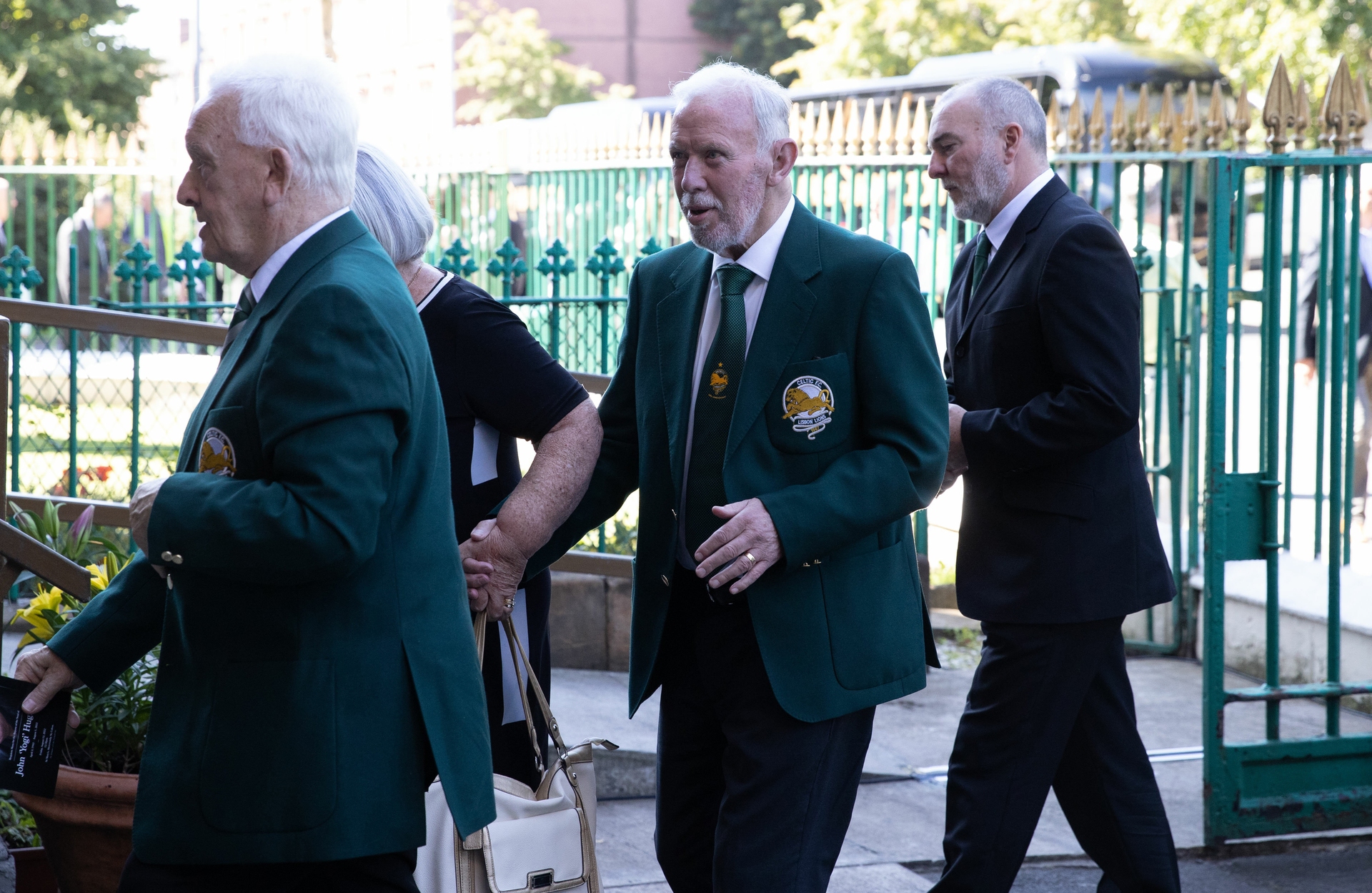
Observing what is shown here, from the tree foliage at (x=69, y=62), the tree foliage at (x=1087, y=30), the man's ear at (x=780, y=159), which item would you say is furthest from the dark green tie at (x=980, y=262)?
the tree foliage at (x=69, y=62)

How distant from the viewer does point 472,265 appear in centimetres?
630

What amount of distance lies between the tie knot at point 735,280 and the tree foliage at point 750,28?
136 ft

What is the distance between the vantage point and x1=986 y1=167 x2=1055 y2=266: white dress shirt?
3.52m

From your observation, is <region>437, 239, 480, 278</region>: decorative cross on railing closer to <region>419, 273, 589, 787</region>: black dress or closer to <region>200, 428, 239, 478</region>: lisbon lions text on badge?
<region>419, 273, 589, 787</region>: black dress

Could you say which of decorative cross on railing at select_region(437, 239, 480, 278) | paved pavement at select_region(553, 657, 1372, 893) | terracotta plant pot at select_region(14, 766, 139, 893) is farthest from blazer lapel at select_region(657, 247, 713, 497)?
decorative cross on railing at select_region(437, 239, 480, 278)

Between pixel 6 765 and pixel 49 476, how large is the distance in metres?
5.29

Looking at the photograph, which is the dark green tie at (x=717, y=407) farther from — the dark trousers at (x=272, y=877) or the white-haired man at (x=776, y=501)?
the dark trousers at (x=272, y=877)

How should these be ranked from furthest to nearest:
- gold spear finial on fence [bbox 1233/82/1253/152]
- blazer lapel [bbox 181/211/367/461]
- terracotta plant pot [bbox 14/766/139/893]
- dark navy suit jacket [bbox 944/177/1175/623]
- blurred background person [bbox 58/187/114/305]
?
1. blurred background person [bbox 58/187/114/305]
2. gold spear finial on fence [bbox 1233/82/1253/152]
3. dark navy suit jacket [bbox 944/177/1175/623]
4. terracotta plant pot [bbox 14/766/139/893]
5. blazer lapel [bbox 181/211/367/461]

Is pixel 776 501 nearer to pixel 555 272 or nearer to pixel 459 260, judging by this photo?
pixel 555 272

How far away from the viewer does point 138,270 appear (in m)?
6.43

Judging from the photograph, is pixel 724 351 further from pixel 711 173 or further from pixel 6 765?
pixel 6 765

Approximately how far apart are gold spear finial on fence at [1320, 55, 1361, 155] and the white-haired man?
221 cm

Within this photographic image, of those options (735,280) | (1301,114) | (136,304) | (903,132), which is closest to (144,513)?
(735,280)

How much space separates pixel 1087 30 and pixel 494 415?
26.7 meters
